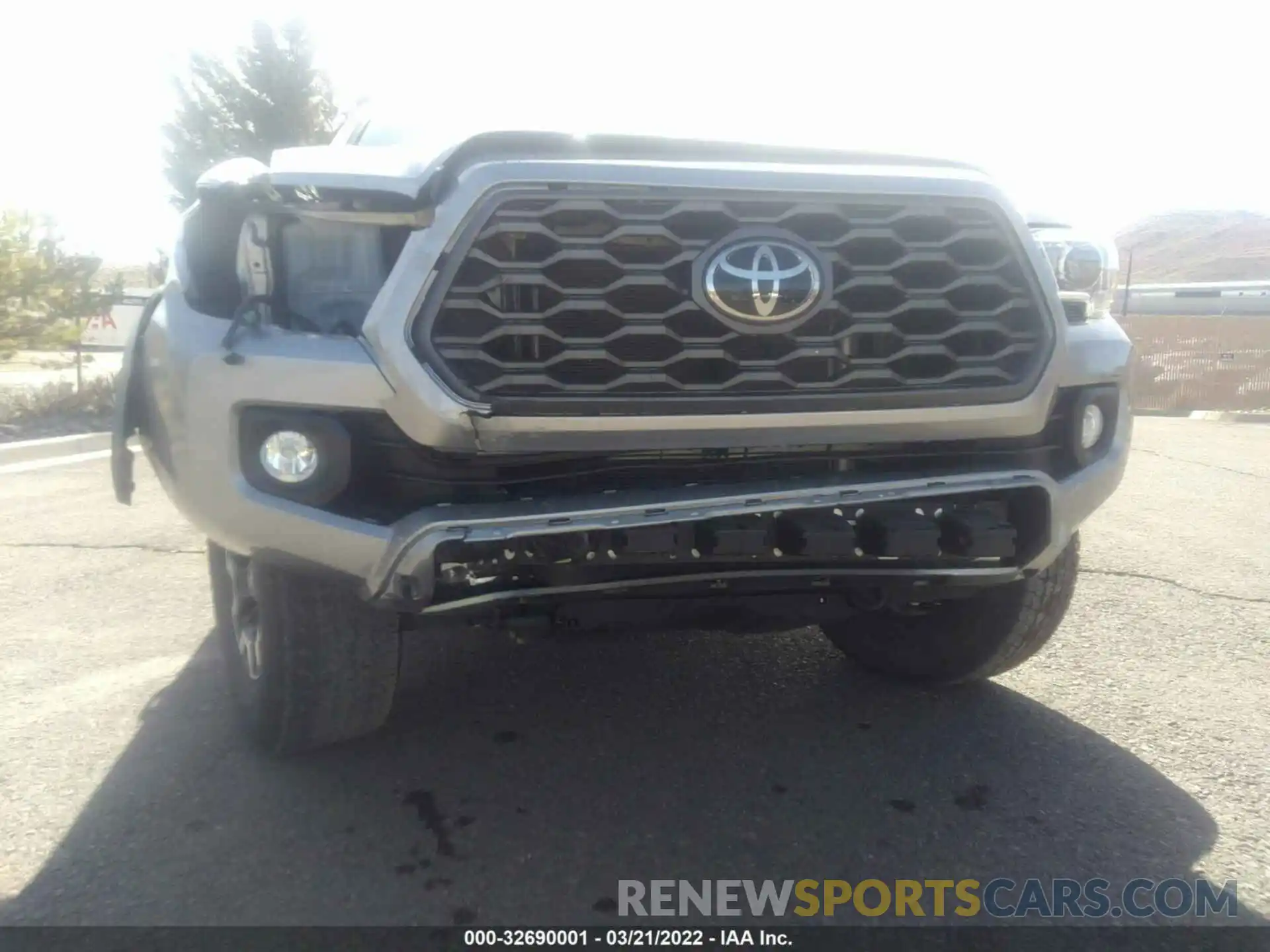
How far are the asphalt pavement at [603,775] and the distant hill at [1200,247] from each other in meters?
92.7

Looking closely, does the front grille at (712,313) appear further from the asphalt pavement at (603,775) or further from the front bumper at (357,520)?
the asphalt pavement at (603,775)

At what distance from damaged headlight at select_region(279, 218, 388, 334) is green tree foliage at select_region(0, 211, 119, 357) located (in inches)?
373

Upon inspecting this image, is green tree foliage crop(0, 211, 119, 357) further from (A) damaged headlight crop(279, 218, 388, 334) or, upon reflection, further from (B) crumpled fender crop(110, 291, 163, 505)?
(A) damaged headlight crop(279, 218, 388, 334)

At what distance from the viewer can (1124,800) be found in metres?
2.39

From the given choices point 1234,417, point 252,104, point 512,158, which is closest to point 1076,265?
point 512,158

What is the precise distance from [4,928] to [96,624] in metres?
1.98

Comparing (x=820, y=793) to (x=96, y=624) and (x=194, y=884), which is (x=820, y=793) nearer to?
(x=194, y=884)

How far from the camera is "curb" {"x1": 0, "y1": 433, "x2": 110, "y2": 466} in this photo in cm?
788

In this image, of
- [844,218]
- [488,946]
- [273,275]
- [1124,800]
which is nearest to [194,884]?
[488,946]

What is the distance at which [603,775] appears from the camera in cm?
252

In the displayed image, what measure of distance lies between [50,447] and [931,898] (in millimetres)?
8281

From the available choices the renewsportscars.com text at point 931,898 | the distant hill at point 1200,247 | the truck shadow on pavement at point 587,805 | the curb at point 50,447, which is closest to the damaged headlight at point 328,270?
the truck shadow on pavement at point 587,805

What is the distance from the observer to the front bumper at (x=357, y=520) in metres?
1.94

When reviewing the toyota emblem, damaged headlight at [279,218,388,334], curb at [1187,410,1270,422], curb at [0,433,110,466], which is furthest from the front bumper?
curb at [1187,410,1270,422]
